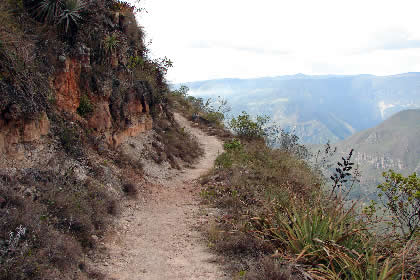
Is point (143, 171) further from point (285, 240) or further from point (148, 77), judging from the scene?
point (285, 240)

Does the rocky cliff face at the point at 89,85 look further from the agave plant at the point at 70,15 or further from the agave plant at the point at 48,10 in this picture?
the agave plant at the point at 48,10

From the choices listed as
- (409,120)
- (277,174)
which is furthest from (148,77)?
(409,120)

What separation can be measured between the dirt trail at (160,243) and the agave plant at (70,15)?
5.01 metres

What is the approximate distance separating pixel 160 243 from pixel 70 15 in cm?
633

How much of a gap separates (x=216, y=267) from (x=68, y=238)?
7.47ft

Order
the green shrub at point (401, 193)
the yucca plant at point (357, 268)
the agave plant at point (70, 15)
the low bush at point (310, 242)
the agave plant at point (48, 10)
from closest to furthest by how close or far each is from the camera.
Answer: the yucca plant at point (357, 268) → the low bush at point (310, 242) → the green shrub at point (401, 193) → the agave plant at point (48, 10) → the agave plant at point (70, 15)

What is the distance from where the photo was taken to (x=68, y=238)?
4.45 meters

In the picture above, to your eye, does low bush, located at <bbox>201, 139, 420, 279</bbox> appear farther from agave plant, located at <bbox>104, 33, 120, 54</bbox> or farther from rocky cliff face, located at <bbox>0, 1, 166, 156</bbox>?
agave plant, located at <bbox>104, 33, 120, 54</bbox>

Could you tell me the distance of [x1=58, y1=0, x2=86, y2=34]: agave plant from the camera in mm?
7805

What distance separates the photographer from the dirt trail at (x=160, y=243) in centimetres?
450

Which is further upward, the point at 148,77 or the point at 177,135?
the point at 148,77

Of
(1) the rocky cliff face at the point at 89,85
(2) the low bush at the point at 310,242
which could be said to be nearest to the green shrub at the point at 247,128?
(1) the rocky cliff face at the point at 89,85

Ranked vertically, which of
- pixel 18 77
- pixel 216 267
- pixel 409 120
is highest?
pixel 18 77

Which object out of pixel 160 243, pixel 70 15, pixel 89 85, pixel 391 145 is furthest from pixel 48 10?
pixel 391 145
